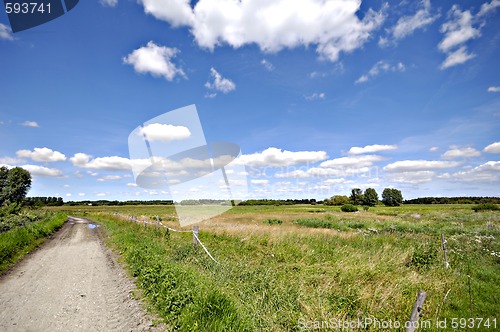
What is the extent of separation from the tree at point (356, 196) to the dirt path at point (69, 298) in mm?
127258

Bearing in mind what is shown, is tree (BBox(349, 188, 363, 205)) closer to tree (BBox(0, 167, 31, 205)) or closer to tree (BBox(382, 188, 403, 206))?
tree (BBox(382, 188, 403, 206))

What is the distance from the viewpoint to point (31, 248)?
14.2 meters

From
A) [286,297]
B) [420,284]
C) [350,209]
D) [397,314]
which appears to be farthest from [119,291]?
[350,209]

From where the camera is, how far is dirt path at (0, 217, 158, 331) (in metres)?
5.50

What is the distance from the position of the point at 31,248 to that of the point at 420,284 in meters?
18.5

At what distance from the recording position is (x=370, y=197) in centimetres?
11900

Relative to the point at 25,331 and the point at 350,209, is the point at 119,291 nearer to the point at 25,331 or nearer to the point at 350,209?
the point at 25,331

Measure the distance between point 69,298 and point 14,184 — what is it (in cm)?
7327

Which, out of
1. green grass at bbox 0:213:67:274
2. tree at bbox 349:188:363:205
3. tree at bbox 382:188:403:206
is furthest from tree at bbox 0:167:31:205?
tree at bbox 382:188:403:206

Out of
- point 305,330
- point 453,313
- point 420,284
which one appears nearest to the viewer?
point 305,330

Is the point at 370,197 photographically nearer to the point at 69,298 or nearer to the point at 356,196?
the point at 356,196

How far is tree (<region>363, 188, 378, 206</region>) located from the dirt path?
124511 mm

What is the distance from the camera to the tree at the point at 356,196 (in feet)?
409

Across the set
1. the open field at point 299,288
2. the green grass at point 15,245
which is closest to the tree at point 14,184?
the green grass at point 15,245
